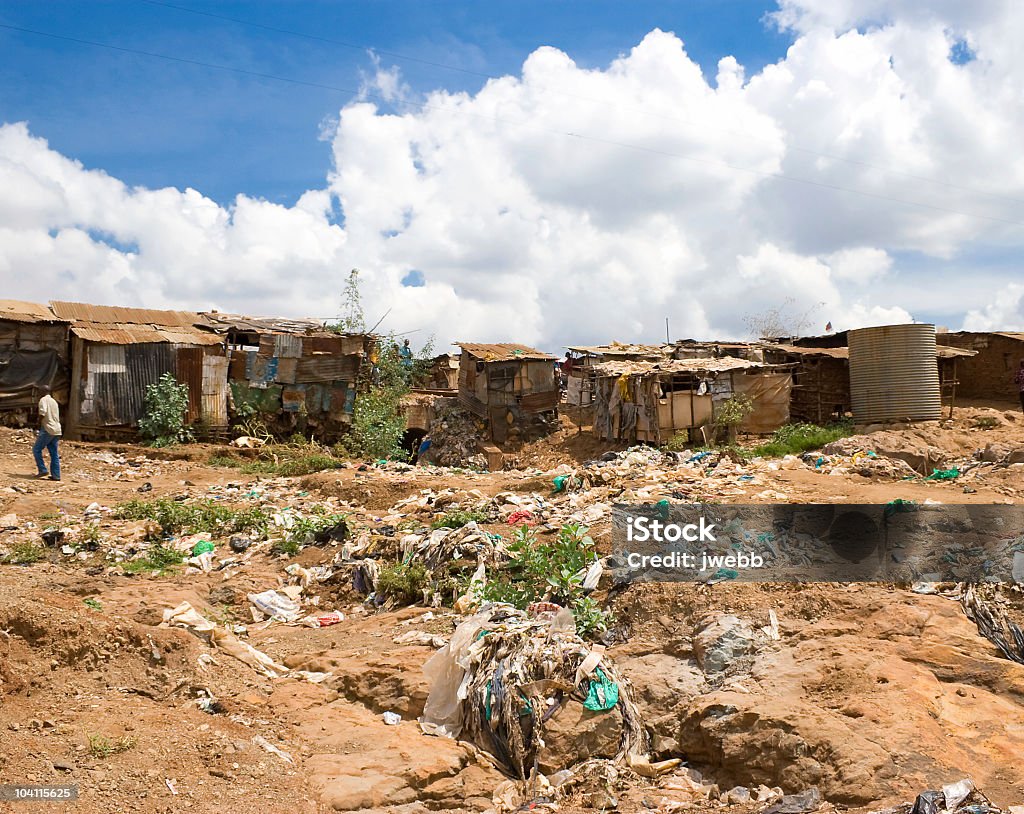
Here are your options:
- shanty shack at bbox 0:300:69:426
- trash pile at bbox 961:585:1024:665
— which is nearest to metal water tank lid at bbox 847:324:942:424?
trash pile at bbox 961:585:1024:665

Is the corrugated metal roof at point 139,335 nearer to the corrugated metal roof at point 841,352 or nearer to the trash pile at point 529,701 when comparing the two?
the trash pile at point 529,701

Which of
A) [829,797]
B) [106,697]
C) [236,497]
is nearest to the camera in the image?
[829,797]

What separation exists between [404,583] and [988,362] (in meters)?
18.9

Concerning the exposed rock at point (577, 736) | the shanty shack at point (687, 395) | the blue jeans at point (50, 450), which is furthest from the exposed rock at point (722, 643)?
the shanty shack at point (687, 395)

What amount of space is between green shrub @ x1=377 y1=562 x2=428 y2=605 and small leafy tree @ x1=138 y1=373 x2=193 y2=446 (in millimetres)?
8991

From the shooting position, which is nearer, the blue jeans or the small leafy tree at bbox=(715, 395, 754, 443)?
→ the blue jeans

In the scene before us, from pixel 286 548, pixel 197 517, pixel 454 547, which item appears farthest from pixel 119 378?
pixel 454 547

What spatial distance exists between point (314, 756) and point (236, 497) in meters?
6.64

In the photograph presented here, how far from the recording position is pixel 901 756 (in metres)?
3.57

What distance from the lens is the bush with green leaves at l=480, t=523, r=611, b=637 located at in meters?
5.42

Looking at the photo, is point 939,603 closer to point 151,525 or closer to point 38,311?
point 151,525

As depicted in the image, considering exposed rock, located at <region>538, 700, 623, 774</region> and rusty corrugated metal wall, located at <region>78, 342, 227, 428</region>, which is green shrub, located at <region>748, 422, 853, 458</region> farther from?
rusty corrugated metal wall, located at <region>78, 342, 227, 428</region>

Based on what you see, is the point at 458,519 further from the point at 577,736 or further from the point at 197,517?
the point at 577,736

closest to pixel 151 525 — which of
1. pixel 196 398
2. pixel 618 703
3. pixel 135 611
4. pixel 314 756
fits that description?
pixel 135 611
